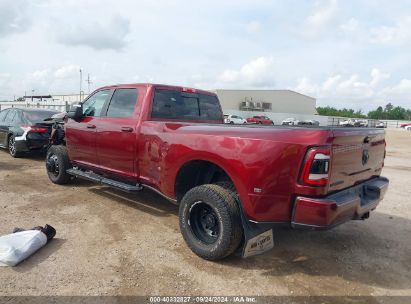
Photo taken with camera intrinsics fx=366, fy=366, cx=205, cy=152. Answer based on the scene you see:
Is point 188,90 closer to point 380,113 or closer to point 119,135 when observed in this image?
point 119,135

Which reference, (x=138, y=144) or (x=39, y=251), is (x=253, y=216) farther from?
(x=39, y=251)

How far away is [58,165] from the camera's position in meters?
6.86

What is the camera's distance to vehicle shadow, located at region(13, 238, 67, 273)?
3602 mm

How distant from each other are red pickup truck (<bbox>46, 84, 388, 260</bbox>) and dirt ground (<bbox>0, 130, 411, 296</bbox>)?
32 centimetres

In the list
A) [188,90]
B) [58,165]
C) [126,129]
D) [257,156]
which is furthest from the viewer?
[58,165]

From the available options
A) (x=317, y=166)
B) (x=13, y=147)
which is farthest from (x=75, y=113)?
(x=13, y=147)

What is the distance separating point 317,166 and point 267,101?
65984mm

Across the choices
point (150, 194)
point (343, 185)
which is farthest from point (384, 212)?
point (150, 194)

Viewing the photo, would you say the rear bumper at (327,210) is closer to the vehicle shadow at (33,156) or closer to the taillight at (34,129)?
the taillight at (34,129)

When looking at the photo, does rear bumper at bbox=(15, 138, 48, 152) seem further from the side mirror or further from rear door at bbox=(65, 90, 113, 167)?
the side mirror

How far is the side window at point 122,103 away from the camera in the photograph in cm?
521

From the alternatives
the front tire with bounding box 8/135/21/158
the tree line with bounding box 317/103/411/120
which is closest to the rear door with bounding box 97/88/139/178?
the front tire with bounding box 8/135/21/158

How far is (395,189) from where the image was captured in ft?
25.7

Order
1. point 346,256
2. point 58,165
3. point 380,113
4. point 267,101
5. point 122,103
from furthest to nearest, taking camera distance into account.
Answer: point 380,113, point 267,101, point 58,165, point 122,103, point 346,256
